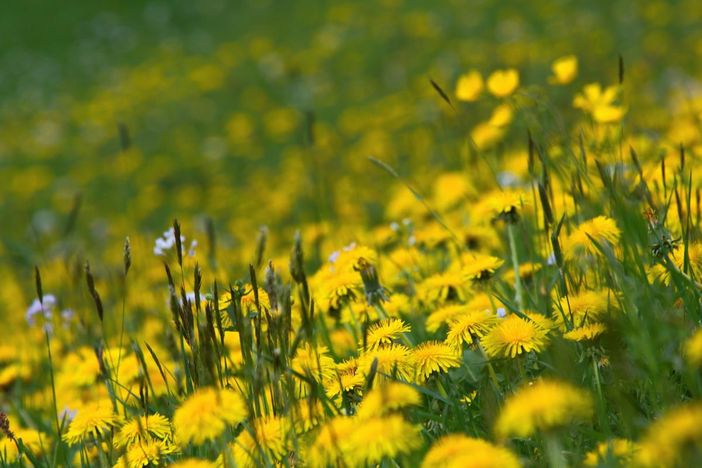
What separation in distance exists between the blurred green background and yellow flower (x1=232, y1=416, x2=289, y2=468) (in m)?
1.68

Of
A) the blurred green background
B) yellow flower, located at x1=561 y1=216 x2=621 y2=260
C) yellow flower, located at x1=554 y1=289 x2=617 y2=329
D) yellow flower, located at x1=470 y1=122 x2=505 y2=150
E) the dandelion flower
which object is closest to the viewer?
the dandelion flower

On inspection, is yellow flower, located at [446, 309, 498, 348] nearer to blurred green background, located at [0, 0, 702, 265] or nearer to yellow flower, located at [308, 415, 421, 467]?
yellow flower, located at [308, 415, 421, 467]

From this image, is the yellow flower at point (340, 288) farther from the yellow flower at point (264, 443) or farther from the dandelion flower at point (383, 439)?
the dandelion flower at point (383, 439)

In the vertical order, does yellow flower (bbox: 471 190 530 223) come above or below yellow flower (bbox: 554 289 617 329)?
above

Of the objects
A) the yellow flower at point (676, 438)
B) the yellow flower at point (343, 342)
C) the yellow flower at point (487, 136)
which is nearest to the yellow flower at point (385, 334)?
the yellow flower at point (343, 342)

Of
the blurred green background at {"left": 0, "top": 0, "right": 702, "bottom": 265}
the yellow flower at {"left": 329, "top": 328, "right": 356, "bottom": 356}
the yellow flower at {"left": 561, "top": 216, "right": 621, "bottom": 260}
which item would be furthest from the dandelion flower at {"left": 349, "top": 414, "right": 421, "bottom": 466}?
the blurred green background at {"left": 0, "top": 0, "right": 702, "bottom": 265}

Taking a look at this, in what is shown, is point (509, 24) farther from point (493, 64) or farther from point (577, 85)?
point (577, 85)

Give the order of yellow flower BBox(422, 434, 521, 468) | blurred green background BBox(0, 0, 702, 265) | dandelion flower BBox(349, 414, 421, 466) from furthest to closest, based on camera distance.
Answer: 1. blurred green background BBox(0, 0, 702, 265)
2. dandelion flower BBox(349, 414, 421, 466)
3. yellow flower BBox(422, 434, 521, 468)

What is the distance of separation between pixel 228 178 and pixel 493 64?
260 cm

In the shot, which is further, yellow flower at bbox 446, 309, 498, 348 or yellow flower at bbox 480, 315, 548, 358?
yellow flower at bbox 446, 309, 498, 348

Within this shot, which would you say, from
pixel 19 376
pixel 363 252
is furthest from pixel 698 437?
pixel 19 376

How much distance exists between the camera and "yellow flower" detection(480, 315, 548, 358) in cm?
161

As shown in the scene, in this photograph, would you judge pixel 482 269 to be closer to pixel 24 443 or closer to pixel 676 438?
pixel 676 438

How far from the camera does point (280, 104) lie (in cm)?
998
